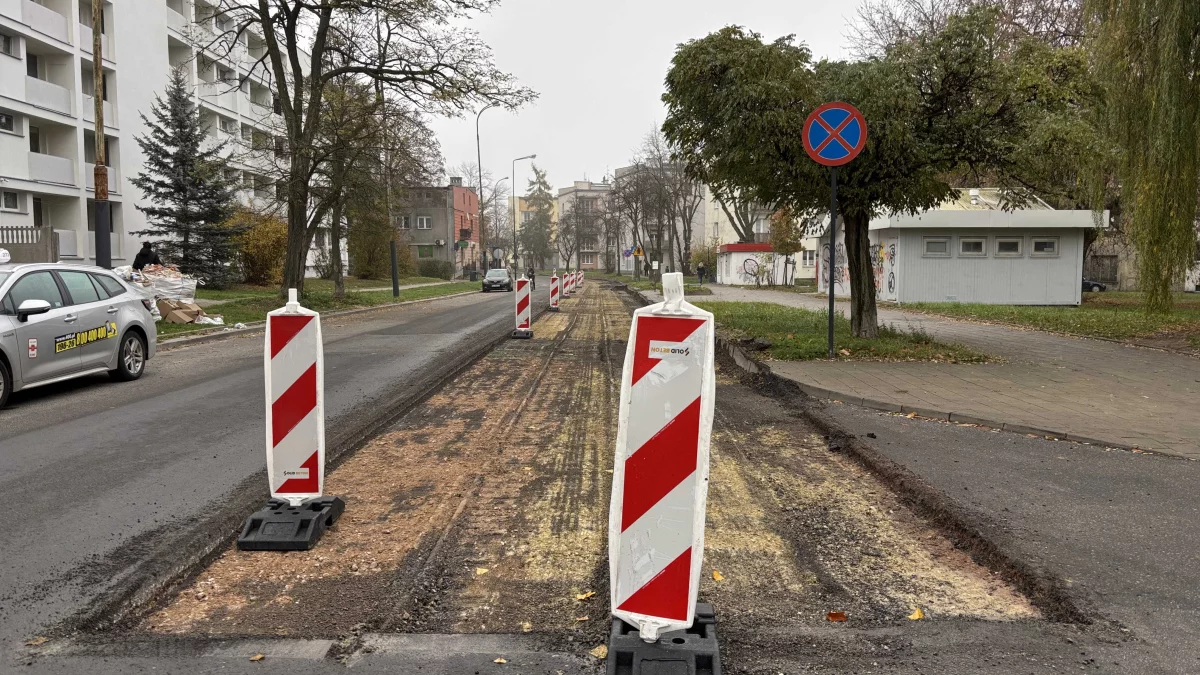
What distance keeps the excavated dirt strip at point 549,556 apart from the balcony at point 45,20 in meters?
29.6

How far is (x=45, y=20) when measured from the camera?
28781 millimetres

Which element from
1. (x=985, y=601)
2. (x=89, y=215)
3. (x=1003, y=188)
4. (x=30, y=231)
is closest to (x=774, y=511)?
(x=985, y=601)

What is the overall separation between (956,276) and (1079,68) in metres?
15.0

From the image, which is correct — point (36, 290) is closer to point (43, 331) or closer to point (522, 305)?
point (43, 331)

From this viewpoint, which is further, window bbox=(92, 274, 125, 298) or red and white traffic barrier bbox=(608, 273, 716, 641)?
window bbox=(92, 274, 125, 298)

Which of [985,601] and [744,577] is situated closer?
[985,601]

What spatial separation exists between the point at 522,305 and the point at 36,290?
27.8ft

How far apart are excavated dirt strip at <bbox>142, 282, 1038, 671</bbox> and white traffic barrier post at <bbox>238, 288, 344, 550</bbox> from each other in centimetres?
32

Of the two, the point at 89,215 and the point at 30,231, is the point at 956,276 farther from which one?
the point at 89,215

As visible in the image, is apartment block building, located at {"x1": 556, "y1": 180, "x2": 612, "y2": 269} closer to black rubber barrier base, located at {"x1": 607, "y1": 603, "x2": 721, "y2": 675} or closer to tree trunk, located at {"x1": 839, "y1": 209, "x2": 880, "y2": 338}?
tree trunk, located at {"x1": 839, "y1": 209, "x2": 880, "y2": 338}

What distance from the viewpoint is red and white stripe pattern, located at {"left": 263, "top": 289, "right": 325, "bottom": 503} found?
15.3 ft

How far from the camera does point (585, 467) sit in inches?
237

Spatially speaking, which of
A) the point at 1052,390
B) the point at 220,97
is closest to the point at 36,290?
the point at 1052,390

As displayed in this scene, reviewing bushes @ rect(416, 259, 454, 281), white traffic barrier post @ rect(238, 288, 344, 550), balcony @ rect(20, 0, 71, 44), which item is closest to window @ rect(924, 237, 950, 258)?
white traffic barrier post @ rect(238, 288, 344, 550)
